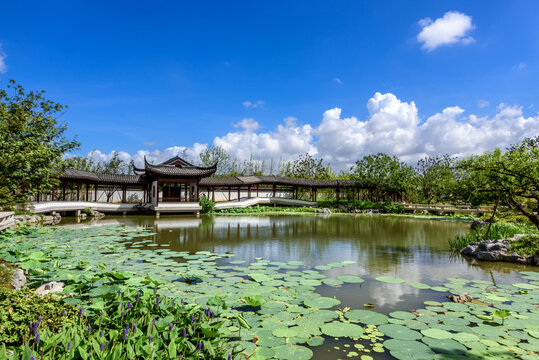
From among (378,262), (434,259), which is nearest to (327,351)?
(378,262)

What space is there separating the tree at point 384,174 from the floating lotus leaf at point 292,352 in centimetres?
2865

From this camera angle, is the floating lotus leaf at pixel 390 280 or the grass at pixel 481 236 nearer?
the floating lotus leaf at pixel 390 280

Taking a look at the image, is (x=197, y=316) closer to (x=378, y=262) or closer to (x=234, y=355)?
(x=234, y=355)

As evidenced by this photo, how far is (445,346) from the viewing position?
301 centimetres

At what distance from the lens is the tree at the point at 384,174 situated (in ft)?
95.7

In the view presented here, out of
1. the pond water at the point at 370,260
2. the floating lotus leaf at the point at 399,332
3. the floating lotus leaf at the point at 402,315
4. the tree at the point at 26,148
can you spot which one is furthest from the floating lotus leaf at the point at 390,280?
the tree at the point at 26,148

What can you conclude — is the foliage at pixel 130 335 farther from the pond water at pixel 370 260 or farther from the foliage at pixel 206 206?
the foliage at pixel 206 206

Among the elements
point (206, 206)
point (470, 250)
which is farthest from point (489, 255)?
point (206, 206)

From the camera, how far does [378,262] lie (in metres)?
7.18

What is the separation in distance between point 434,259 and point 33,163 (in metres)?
11.9

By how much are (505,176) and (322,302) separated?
6244mm

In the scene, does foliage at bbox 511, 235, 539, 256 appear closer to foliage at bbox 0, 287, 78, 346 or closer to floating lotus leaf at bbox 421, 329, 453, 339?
floating lotus leaf at bbox 421, 329, 453, 339

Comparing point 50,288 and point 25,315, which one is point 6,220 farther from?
point 25,315

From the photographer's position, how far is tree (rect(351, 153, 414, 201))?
95.7 feet
